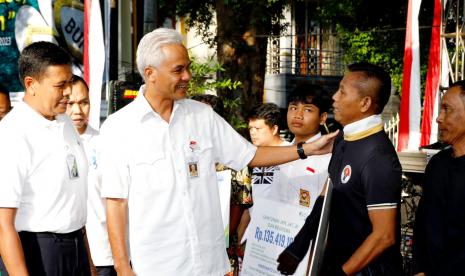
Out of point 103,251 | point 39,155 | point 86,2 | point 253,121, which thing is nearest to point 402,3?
point 86,2

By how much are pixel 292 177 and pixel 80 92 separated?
1601 mm

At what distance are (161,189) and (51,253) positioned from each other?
613 mm

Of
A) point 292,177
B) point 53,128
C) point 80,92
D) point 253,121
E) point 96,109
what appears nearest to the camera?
point 53,128

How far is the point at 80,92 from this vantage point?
4879 millimetres

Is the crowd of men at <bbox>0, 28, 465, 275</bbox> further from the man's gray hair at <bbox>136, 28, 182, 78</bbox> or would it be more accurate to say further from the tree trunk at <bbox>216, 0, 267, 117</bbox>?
the tree trunk at <bbox>216, 0, 267, 117</bbox>

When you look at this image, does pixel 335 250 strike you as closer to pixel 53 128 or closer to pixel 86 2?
pixel 53 128

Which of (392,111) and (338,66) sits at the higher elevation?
(338,66)

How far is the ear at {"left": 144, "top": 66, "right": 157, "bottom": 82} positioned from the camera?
3.40 metres

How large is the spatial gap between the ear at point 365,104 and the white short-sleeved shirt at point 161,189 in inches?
32.1

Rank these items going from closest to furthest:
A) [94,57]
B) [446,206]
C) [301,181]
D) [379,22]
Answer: [446,206], [301,181], [94,57], [379,22]

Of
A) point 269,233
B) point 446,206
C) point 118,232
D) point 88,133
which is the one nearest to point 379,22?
point 88,133

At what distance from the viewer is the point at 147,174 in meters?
3.32

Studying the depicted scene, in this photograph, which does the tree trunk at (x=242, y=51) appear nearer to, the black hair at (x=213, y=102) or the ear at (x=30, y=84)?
the black hair at (x=213, y=102)

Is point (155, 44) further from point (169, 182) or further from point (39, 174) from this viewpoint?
point (39, 174)
